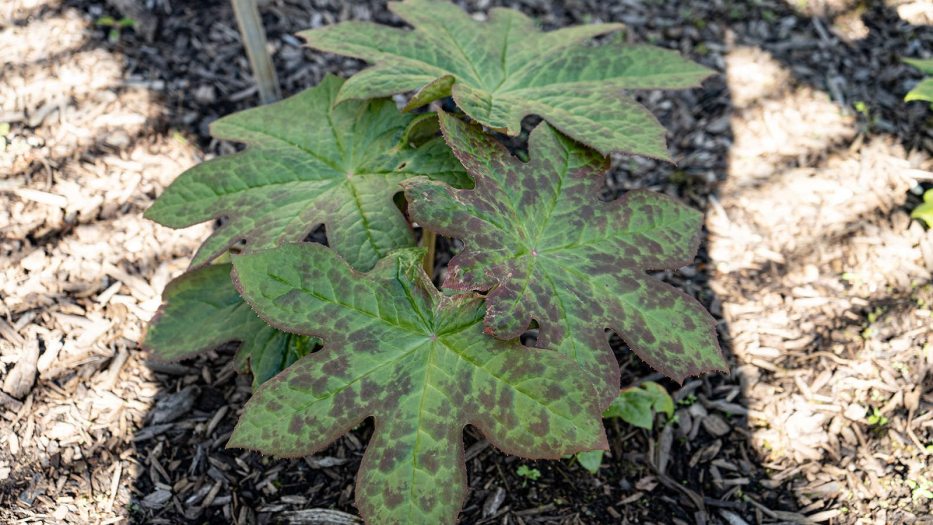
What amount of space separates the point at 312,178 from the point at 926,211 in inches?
83.5

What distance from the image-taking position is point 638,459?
2029mm

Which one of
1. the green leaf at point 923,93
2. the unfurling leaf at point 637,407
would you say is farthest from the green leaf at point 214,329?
the green leaf at point 923,93

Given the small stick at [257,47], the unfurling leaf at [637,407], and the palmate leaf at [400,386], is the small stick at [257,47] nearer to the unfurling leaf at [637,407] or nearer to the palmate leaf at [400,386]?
the palmate leaf at [400,386]

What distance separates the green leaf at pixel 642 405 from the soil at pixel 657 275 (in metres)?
0.09

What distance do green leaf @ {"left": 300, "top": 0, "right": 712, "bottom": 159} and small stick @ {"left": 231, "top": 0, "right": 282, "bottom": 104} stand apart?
64cm

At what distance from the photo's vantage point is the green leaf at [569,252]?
141 cm

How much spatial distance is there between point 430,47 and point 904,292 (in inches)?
70.7

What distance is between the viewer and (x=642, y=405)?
6.63ft

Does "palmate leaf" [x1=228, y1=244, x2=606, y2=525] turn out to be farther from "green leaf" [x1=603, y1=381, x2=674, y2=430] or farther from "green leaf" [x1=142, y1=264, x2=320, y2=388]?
"green leaf" [x1=603, y1=381, x2=674, y2=430]

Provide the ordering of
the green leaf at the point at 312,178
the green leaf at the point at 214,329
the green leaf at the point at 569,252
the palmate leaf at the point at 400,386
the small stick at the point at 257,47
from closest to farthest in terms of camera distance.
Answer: the palmate leaf at the point at 400,386 → the green leaf at the point at 569,252 → the green leaf at the point at 312,178 → the green leaf at the point at 214,329 → the small stick at the point at 257,47

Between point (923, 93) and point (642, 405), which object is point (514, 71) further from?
point (923, 93)

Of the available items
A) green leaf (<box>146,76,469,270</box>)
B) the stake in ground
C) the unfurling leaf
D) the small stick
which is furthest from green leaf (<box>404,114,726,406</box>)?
the small stick

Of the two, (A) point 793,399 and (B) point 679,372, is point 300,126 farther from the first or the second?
(A) point 793,399

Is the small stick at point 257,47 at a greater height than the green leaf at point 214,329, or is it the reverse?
the small stick at point 257,47
